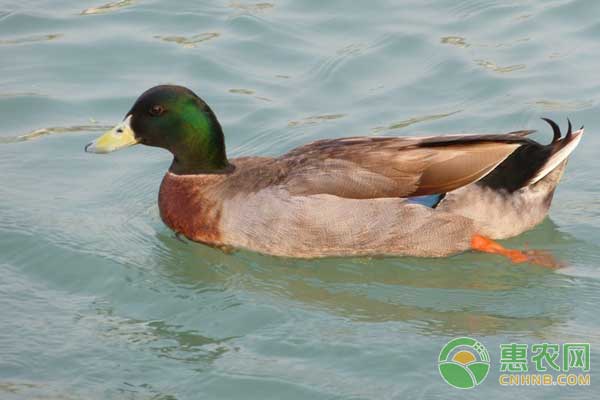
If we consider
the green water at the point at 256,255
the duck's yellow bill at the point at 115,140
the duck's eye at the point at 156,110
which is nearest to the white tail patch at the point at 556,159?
the green water at the point at 256,255

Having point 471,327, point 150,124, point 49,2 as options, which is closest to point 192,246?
point 150,124

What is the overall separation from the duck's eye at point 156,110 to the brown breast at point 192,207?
476mm

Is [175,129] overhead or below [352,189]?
overhead

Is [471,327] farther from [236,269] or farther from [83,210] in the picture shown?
[83,210]

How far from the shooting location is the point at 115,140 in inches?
321

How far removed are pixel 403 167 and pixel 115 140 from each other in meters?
1.96

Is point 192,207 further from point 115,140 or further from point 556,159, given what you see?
point 556,159

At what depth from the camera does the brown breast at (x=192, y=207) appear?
26.5 feet

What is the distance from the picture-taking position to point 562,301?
24.2 ft


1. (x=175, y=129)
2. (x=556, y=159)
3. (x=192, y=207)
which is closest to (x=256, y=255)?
(x=192, y=207)

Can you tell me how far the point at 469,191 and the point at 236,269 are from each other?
5.41 feet

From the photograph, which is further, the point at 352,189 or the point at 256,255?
the point at 256,255
